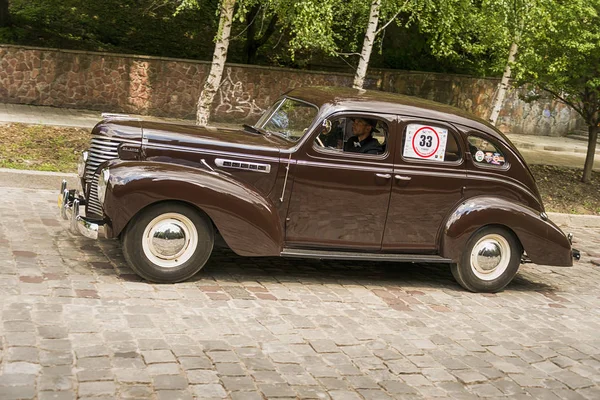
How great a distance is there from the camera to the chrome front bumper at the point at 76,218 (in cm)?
713

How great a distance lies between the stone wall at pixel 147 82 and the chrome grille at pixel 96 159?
12.1 metres

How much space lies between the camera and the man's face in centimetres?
788

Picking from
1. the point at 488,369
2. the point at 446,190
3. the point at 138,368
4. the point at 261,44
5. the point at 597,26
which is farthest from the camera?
the point at 261,44

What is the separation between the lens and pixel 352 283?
8.15m

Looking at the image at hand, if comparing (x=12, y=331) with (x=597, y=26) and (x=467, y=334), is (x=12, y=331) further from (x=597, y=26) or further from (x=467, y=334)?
(x=597, y=26)

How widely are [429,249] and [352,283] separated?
828 mm

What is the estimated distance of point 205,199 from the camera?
713cm

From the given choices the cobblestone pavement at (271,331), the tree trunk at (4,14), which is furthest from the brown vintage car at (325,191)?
the tree trunk at (4,14)

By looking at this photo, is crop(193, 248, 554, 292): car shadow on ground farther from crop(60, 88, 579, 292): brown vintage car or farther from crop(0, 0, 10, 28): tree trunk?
crop(0, 0, 10, 28): tree trunk

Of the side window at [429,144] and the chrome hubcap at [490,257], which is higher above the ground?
the side window at [429,144]

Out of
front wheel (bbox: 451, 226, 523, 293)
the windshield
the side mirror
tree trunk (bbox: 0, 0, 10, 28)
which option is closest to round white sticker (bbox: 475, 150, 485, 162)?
front wheel (bbox: 451, 226, 523, 293)

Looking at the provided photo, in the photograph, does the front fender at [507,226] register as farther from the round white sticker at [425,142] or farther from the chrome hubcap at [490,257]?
the round white sticker at [425,142]

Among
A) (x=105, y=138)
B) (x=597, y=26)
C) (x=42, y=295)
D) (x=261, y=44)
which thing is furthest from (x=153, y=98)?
(x=42, y=295)

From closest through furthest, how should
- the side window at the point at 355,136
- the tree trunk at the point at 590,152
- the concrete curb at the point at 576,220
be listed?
1. the side window at the point at 355,136
2. the concrete curb at the point at 576,220
3. the tree trunk at the point at 590,152
